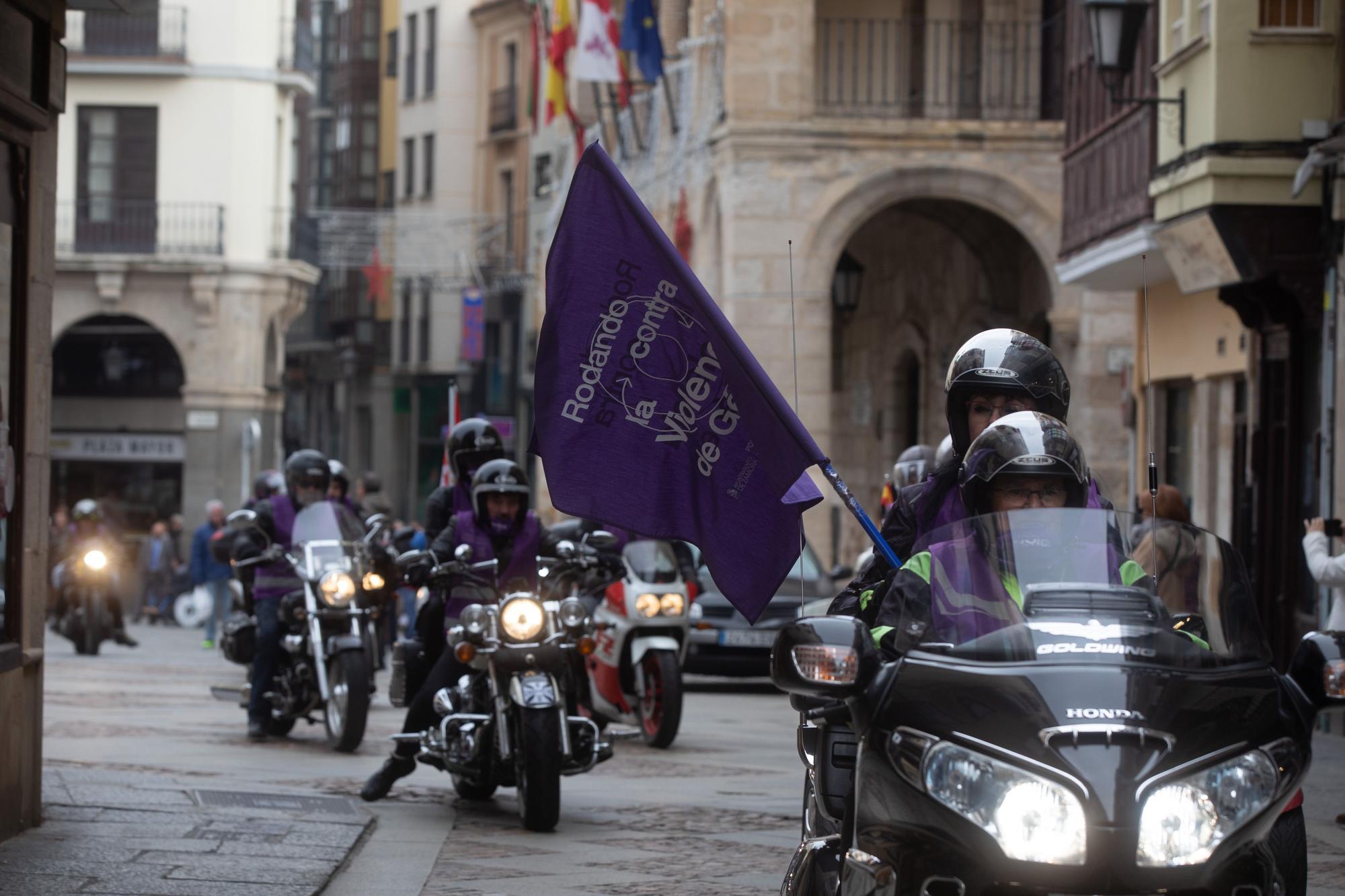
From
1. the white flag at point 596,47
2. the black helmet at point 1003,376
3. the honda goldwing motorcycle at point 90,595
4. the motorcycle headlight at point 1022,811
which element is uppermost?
the white flag at point 596,47

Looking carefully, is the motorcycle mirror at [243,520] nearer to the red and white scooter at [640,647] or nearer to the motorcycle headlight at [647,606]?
the red and white scooter at [640,647]

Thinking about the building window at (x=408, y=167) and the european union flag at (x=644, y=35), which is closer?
the european union flag at (x=644, y=35)

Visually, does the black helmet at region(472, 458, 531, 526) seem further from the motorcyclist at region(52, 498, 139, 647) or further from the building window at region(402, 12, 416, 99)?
the building window at region(402, 12, 416, 99)

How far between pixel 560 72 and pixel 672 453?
30153mm

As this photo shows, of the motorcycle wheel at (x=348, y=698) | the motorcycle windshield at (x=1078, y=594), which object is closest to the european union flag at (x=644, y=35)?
the motorcycle wheel at (x=348, y=698)

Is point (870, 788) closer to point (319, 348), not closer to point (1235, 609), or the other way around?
point (1235, 609)

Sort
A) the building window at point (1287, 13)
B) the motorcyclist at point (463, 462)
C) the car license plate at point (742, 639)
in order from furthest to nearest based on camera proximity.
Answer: the car license plate at point (742, 639), the building window at point (1287, 13), the motorcyclist at point (463, 462)

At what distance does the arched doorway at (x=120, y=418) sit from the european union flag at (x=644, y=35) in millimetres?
18885

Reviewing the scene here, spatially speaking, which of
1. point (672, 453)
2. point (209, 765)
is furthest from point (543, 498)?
point (672, 453)

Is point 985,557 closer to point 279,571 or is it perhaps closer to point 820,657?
point 820,657

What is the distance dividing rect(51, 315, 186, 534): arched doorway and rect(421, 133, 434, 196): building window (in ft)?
57.7

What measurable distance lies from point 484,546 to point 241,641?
12.9 feet

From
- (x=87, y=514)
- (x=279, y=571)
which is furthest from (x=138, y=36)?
(x=279, y=571)

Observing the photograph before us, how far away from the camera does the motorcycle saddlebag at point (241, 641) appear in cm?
1419
